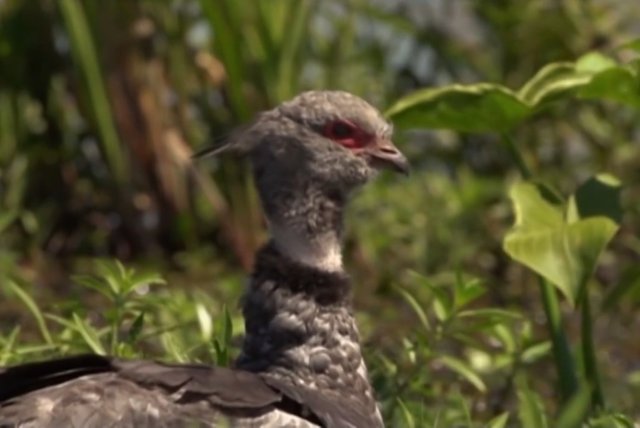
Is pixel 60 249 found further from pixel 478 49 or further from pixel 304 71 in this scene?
pixel 478 49

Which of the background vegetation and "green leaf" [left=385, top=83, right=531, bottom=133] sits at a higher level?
"green leaf" [left=385, top=83, right=531, bottom=133]

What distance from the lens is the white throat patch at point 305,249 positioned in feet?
13.6

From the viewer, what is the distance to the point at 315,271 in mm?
4133

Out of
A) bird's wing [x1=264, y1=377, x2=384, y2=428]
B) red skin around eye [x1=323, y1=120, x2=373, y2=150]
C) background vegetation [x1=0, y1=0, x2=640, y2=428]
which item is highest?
red skin around eye [x1=323, y1=120, x2=373, y2=150]

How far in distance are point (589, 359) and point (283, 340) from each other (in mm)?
777

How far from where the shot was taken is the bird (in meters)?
3.70

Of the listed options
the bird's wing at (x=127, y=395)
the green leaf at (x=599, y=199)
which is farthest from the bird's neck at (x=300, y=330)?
the green leaf at (x=599, y=199)

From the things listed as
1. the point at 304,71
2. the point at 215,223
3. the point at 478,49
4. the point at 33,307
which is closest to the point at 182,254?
the point at 215,223

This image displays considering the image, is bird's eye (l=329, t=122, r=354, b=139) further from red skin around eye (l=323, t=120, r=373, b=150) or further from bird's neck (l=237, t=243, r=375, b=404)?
bird's neck (l=237, t=243, r=375, b=404)

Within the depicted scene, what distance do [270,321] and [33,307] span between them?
1.80ft

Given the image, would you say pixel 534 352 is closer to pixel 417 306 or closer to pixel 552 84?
pixel 417 306

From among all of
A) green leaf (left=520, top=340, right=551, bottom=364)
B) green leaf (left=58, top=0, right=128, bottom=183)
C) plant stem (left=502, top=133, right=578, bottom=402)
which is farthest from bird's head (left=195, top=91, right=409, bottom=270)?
green leaf (left=58, top=0, right=128, bottom=183)

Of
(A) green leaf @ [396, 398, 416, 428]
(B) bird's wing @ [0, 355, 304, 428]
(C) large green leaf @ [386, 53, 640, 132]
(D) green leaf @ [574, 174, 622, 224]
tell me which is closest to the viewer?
(B) bird's wing @ [0, 355, 304, 428]

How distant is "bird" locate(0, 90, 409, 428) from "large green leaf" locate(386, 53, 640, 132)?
22 cm
